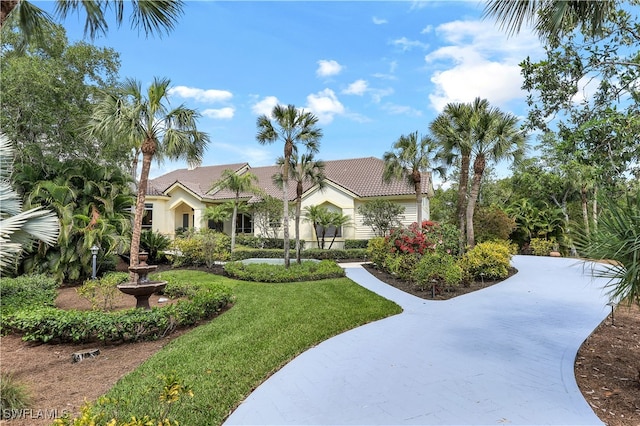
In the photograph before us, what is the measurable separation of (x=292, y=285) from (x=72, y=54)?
504 inches

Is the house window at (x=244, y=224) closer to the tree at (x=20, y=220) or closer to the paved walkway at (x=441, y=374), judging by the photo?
the paved walkway at (x=441, y=374)

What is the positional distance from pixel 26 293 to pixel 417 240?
1256 cm

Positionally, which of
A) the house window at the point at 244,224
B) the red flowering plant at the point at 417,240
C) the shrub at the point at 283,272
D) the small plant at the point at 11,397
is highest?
the house window at the point at 244,224

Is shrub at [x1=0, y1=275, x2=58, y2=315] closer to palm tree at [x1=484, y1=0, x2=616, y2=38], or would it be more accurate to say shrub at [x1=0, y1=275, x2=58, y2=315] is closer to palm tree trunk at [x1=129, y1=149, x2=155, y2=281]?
palm tree trunk at [x1=129, y1=149, x2=155, y2=281]

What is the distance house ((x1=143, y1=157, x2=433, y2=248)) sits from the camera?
2364 centimetres

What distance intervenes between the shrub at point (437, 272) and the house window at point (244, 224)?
19064mm

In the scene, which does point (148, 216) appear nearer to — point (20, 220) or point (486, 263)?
point (486, 263)

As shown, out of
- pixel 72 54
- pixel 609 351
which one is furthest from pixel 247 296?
pixel 72 54

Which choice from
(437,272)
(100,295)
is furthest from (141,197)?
(437,272)

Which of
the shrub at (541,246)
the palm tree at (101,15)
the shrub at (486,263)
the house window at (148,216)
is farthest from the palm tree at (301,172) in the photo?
the shrub at (541,246)

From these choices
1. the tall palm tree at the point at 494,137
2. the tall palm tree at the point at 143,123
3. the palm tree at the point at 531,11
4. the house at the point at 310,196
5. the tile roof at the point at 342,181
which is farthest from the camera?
the tile roof at the point at 342,181

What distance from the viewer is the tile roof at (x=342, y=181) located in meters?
23.8

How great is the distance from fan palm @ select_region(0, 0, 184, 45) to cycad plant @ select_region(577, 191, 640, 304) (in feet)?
22.1

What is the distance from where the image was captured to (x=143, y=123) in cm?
1082
